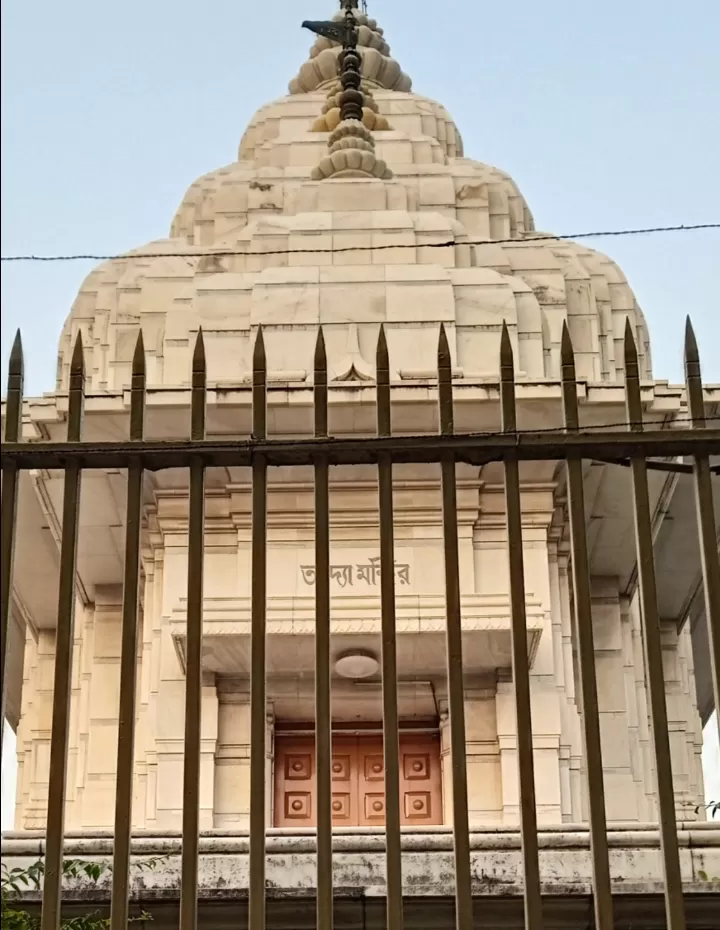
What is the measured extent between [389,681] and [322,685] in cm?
24

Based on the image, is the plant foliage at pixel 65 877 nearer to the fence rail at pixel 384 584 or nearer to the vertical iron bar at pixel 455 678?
the fence rail at pixel 384 584

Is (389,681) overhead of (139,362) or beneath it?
beneath

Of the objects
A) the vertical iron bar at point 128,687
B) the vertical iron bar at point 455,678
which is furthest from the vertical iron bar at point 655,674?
the vertical iron bar at point 128,687

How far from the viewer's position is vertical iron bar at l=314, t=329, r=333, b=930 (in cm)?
520

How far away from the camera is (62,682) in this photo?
213 inches

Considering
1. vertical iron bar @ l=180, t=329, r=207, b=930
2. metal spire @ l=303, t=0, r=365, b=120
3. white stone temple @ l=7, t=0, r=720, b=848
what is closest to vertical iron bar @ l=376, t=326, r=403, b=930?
vertical iron bar @ l=180, t=329, r=207, b=930

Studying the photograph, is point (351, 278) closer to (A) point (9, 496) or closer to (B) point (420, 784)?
(B) point (420, 784)

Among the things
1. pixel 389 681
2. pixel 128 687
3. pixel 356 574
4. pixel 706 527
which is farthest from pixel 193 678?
pixel 356 574

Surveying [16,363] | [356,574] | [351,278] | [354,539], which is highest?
[351,278]

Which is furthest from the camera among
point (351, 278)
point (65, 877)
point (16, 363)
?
point (351, 278)

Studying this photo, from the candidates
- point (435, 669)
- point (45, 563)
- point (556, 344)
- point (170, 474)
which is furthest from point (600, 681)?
point (45, 563)

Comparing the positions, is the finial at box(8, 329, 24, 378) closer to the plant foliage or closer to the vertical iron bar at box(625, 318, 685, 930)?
the plant foliage

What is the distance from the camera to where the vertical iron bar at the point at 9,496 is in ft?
18.2

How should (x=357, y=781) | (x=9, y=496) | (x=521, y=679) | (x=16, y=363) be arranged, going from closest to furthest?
(x=521, y=679)
(x=9, y=496)
(x=16, y=363)
(x=357, y=781)
